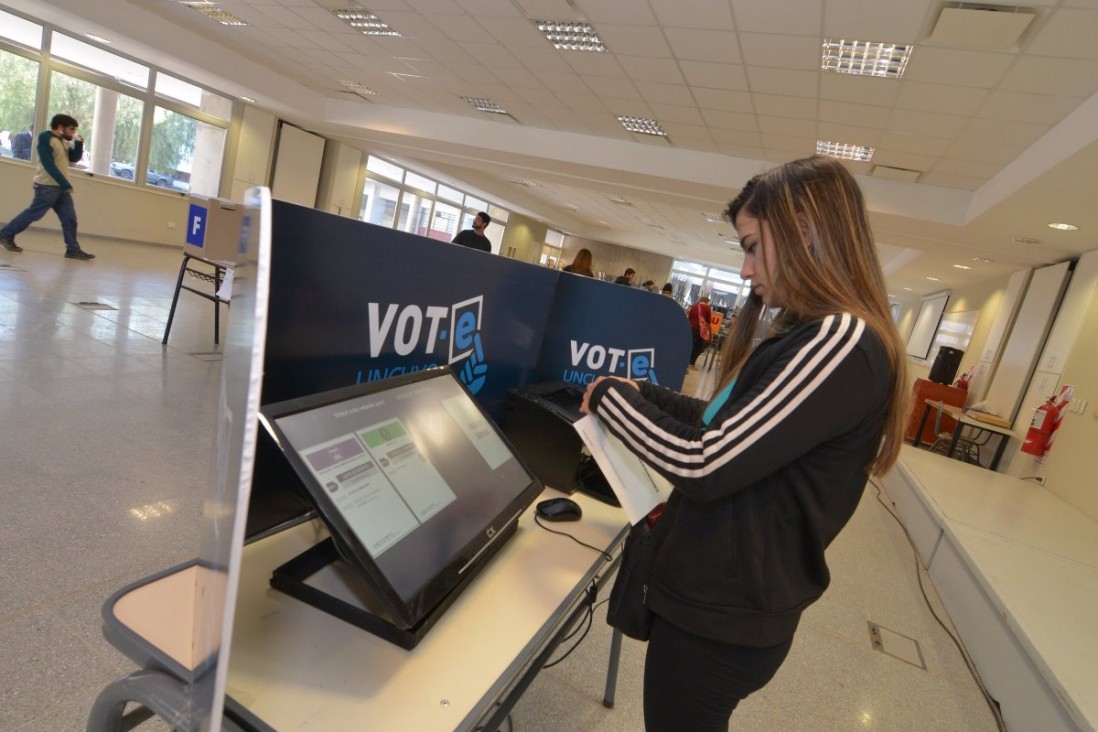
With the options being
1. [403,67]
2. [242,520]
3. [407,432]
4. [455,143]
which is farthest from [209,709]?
[455,143]

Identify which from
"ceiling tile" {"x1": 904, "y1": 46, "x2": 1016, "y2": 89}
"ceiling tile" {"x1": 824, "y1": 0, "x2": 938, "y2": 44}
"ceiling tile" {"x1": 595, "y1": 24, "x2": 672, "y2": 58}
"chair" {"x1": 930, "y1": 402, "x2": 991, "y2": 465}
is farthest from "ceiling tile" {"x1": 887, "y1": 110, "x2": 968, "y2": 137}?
"chair" {"x1": 930, "y1": 402, "x2": 991, "y2": 465}

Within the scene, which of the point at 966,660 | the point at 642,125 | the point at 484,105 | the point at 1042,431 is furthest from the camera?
the point at 484,105

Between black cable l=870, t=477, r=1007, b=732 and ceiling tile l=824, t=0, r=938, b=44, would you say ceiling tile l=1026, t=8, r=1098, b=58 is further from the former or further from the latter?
black cable l=870, t=477, r=1007, b=732

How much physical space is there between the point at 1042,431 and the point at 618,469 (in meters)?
5.88

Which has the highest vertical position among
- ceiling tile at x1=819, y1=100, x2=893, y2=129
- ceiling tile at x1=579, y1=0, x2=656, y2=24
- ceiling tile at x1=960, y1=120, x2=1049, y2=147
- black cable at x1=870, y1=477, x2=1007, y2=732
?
ceiling tile at x1=579, y1=0, x2=656, y2=24

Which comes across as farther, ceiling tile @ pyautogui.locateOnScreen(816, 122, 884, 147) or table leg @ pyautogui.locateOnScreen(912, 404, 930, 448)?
table leg @ pyautogui.locateOnScreen(912, 404, 930, 448)

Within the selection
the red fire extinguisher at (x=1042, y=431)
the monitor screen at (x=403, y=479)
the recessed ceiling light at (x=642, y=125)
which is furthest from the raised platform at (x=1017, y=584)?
the recessed ceiling light at (x=642, y=125)

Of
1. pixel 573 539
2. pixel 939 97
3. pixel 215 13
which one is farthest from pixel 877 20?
pixel 215 13

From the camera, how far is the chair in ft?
20.3

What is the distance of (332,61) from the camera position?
7367mm

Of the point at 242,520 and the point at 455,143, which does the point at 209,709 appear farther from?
the point at 455,143

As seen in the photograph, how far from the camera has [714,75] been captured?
184 inches

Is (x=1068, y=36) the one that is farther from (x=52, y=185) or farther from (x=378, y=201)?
(x=378, y=201)

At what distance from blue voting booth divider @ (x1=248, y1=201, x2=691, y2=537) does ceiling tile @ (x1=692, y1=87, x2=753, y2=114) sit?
396 centimetres
